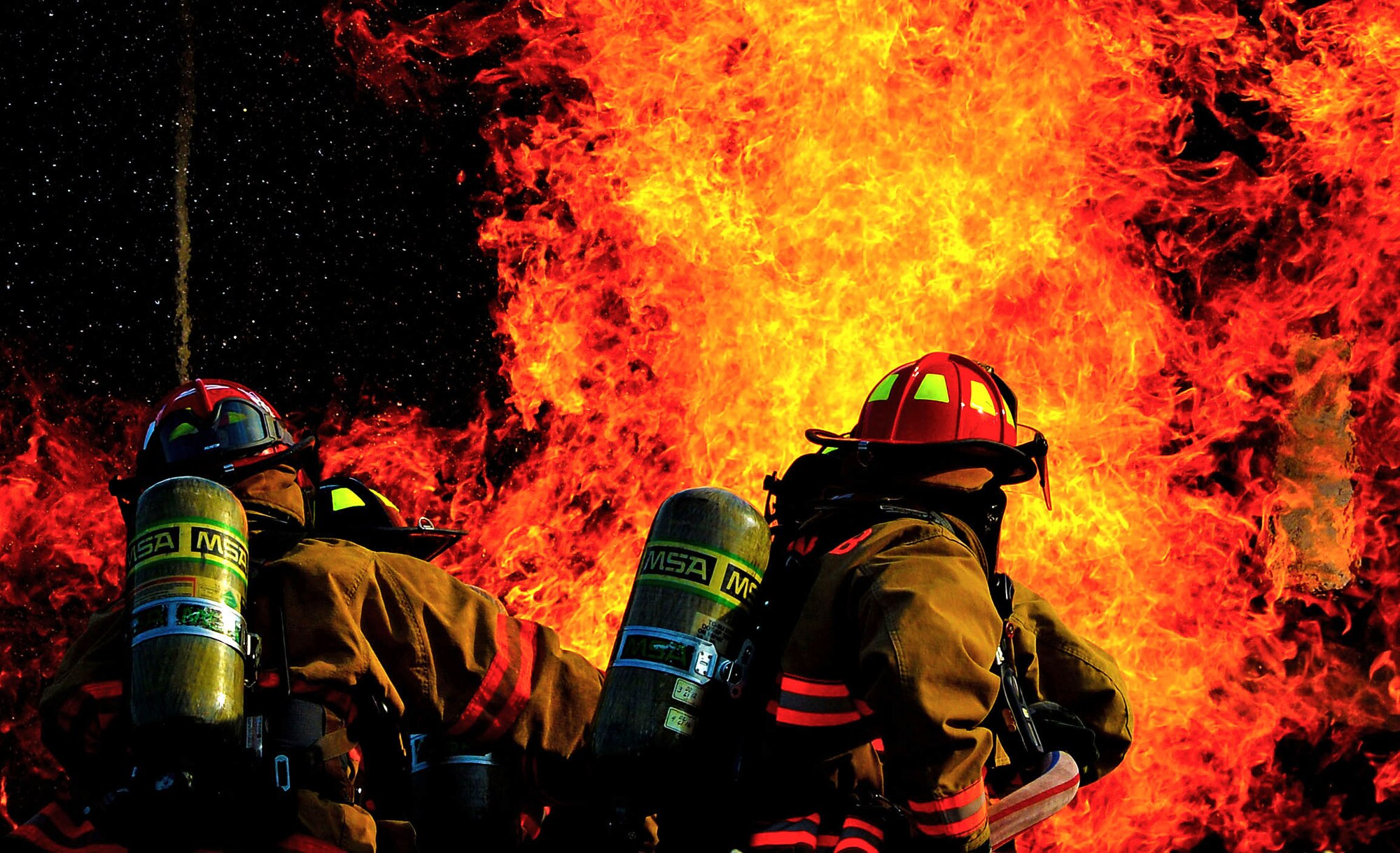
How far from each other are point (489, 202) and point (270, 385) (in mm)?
2456

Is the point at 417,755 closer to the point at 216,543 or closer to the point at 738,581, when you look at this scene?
the point at 216,543

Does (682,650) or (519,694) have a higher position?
(682,650)

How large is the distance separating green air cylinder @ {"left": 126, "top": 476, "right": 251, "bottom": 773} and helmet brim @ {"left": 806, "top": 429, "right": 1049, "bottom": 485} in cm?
222

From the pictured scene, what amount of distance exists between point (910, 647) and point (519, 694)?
2018mm

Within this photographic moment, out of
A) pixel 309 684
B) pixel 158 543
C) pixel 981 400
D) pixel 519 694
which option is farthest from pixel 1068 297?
pixel 158 543

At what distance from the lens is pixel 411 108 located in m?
12.2

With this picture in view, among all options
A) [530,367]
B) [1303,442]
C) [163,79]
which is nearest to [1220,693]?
[1303,442]

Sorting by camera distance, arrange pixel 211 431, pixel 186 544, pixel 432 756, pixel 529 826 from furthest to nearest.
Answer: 1. pixel 529 826
2. pixel 432 756
3. pixel 211 431
4. pixel 186 544

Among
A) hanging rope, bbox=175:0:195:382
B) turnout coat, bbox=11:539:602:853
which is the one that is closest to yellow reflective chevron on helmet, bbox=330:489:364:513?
turnout coat, bbox=11:539:602:853

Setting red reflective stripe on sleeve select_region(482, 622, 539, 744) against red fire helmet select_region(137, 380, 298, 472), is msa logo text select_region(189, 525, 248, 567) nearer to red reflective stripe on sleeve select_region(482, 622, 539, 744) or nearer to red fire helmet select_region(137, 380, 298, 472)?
red fire helmet select_region(137, 380, 298, 472)

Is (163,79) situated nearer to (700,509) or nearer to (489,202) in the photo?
(489,202)

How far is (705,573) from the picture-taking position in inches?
179

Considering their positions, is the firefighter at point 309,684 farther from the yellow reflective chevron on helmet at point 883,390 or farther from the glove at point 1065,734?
the glove at point 1065,734

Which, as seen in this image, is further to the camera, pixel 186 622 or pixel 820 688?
pixel 186 622
